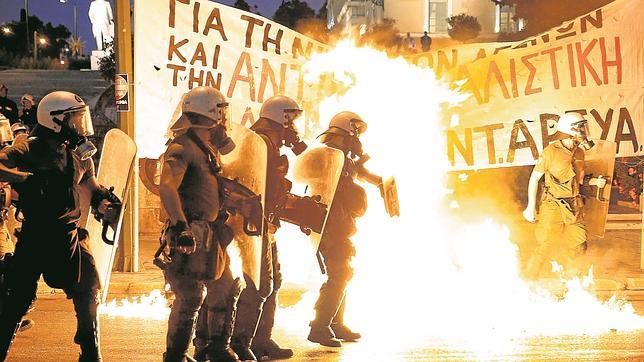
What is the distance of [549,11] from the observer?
22266 mm

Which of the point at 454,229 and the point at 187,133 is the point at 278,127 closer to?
the point at 187,133

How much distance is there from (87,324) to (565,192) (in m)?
5.35

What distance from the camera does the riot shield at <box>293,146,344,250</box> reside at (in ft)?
22.0

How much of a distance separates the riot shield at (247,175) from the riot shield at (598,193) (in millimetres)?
4672

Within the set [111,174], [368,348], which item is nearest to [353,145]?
[368,348]

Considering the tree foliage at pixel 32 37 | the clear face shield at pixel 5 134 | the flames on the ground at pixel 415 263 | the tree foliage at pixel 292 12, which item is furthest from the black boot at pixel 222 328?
the tree foliage at pixel 32 37

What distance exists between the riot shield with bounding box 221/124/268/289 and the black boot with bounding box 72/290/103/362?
995 millimetres

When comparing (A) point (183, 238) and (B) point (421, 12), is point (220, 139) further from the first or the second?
(B) point (421, 12)

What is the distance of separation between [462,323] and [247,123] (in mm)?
3507

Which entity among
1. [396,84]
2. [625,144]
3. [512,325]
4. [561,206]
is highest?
[396,84]

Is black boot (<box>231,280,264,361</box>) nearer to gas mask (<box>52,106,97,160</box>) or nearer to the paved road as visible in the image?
the paved road

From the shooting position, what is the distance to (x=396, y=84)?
9484mm

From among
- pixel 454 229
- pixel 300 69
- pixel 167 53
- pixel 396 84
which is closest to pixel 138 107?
pixel 167 53

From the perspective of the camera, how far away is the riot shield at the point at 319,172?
6695 millimetres
